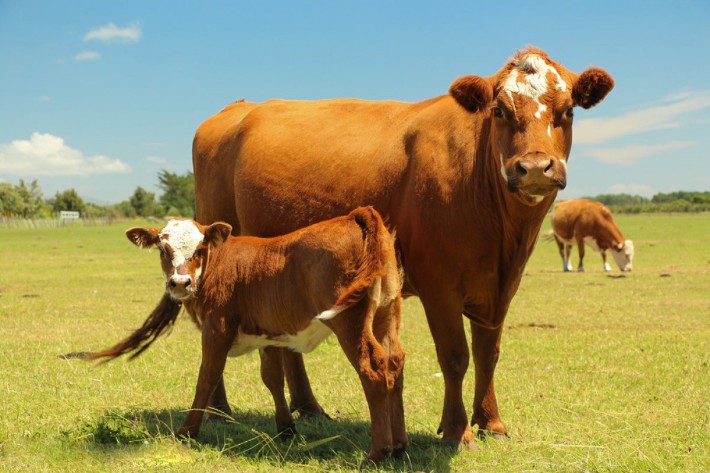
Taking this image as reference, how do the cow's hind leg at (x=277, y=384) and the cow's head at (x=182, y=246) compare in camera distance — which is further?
the cow's hind leg at (x=277, y=384)

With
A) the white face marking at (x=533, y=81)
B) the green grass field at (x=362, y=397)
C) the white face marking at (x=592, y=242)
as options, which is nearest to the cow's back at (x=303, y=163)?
the white face marking at (x=533, y=81)

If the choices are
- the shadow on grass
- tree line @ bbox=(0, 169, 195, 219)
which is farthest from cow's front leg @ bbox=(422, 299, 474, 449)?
tree line @ bbox=(0, 169, 195, 219)

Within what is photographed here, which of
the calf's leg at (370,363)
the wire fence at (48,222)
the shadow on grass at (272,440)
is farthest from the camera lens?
the wire fence at (48,222)

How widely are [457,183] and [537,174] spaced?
1.02 meters

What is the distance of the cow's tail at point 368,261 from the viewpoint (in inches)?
188

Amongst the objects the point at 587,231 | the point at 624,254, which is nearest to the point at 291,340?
the point at 624,254

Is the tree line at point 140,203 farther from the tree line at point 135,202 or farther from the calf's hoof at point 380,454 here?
the calf's hoof at point 380,454

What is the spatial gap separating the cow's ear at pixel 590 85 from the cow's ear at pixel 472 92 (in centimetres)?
61

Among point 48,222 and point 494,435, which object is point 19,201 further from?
point 494,435

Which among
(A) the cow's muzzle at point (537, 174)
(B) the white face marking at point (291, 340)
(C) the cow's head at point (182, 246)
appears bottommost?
(B) the white face marking at point (291, 340)

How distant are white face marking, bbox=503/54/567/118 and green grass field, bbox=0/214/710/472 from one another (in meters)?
2.34

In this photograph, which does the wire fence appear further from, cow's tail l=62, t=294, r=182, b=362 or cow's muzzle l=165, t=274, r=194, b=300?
cow's muzzle l=165, t=274, r=194, b=300

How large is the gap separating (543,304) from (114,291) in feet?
32.6

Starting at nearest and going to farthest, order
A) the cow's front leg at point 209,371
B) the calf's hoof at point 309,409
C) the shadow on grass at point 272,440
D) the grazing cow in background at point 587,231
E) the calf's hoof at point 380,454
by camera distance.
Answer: the calf's hoof at point 380,454 → the shadow on grass at point 272,440 → the cow's front leg at point 209,371 → the calf's hoof at point 309,409 → the grazing cow in background at point 587,231
